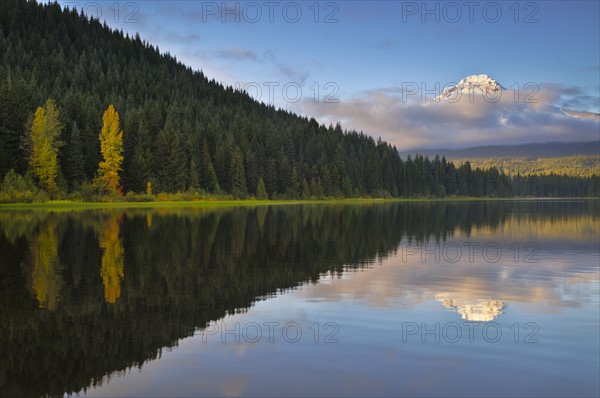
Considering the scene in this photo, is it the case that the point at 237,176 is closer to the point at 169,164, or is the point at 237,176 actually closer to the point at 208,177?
the point at 208,177

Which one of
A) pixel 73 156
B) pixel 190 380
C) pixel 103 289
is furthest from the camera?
pixel 73 156

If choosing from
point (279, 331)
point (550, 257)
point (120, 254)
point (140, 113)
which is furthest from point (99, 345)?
point (140, 113)

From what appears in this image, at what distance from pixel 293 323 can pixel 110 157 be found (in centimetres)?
10536

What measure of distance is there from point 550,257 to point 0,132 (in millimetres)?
94829

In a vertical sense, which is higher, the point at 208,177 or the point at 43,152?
the point at 43,152

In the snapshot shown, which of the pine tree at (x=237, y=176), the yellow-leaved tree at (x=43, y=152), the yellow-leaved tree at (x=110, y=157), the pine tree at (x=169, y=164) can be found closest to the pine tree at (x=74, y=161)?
the yellow-leaved tree at (x=110, y=157)

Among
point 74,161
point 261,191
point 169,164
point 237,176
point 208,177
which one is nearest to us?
point 74,161

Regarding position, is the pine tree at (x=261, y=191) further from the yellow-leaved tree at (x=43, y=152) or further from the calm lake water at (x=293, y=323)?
the calm lake water at (x=293, y=323)

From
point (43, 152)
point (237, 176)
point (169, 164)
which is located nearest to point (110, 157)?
point (43, 152)

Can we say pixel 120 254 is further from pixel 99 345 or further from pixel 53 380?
pixel 53 380

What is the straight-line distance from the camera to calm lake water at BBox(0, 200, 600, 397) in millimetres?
12367

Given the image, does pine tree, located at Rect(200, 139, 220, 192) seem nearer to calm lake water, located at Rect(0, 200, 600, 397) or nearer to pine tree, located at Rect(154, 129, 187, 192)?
pine tree, located at Rect(154, 129, 187, 192)

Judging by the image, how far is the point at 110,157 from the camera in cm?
11575

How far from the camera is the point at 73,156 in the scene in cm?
11050
